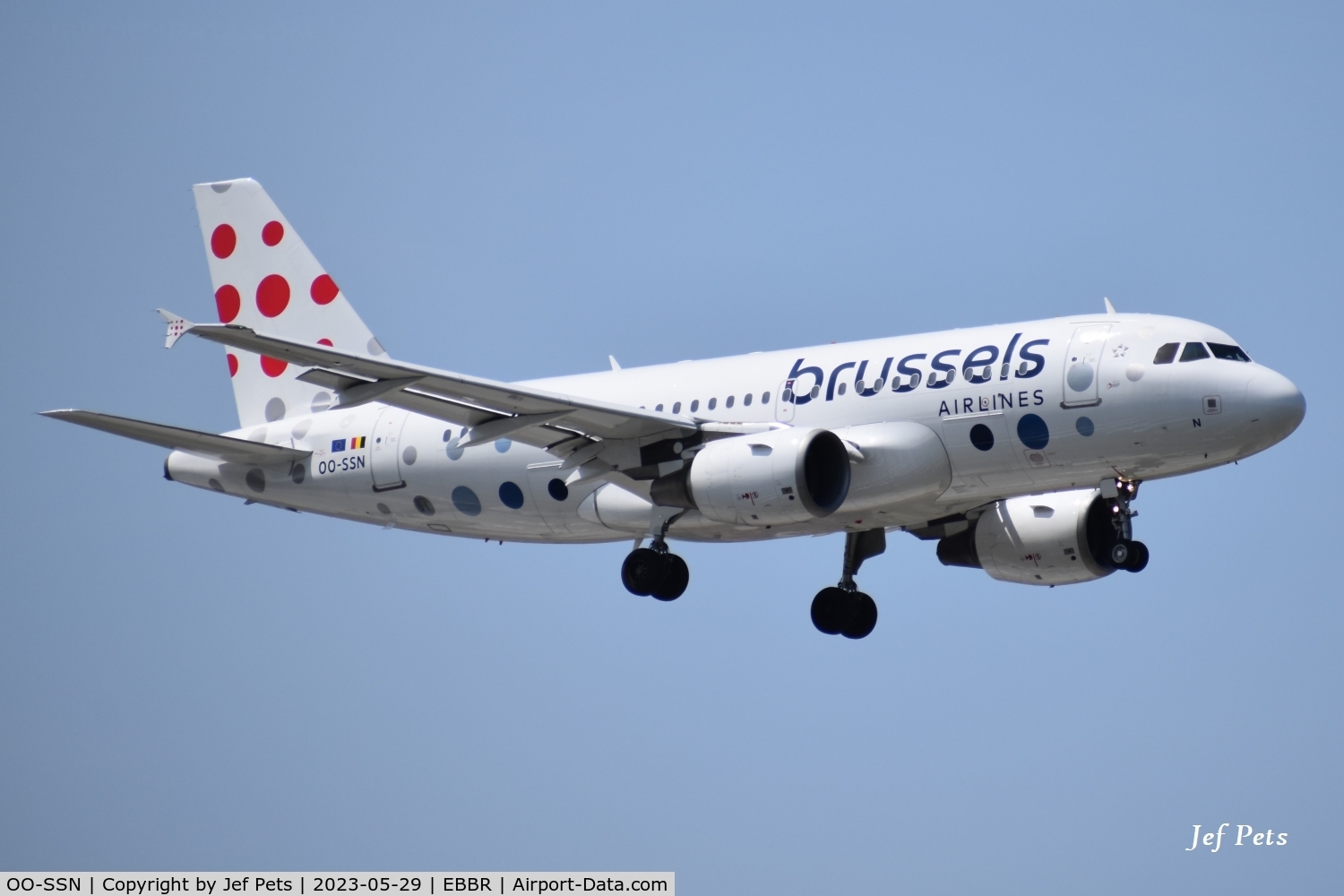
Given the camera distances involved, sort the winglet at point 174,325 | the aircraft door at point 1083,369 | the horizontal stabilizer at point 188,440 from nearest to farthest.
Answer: the winglet at point 174,325 < the aircraft door at point 1083,369 < the horizontal stabilizer at point 188,440

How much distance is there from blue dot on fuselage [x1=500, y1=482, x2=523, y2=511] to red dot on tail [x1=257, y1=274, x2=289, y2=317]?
9.16 metres

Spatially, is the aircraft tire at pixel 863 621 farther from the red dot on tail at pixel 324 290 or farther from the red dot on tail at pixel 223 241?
the red dot on tail at pixel 223 241

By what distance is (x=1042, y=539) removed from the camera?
40438 mm

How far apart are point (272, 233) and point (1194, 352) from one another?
2270 cm

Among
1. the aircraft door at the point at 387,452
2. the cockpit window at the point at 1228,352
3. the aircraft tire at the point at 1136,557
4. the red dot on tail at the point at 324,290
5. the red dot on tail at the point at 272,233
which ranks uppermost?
the red dot on tail at the point at 272,233

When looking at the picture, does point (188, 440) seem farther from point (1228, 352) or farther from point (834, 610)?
point (1228, 352)

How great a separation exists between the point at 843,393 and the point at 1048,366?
157 inches

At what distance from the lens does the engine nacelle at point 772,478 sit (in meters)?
34.8

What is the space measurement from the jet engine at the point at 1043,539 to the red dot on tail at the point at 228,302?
17814 millimetres

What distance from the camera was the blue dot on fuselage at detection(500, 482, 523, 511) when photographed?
3966 centimetres

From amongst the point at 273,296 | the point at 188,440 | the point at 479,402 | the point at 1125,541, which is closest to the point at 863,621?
the point at 1125,541

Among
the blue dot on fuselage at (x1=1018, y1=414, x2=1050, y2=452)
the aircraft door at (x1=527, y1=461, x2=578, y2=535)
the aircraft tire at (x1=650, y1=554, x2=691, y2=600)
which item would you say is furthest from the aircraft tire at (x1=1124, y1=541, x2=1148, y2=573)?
the aircraft door at (x1=527, y1=461, x2=578, y2=535)

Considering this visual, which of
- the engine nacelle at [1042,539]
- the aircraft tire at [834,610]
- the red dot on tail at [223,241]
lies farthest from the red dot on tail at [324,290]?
the engine nacelle at [1042,539]

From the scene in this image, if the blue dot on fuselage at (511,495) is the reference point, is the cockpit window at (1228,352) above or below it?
below
